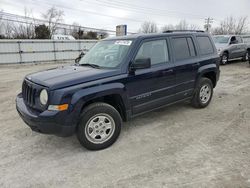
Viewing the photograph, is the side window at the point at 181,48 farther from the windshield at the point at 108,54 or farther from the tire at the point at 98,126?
the tire at the point at 98,126

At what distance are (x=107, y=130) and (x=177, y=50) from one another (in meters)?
2.27

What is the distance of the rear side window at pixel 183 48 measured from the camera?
4.14 metres

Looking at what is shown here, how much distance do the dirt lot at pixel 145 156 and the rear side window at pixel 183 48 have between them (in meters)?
1.40

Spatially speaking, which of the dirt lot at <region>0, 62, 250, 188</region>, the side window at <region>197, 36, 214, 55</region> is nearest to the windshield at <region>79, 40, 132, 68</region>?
the dirt lot at <region>0, 62, 250, 188</region>

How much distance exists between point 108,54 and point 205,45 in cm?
261

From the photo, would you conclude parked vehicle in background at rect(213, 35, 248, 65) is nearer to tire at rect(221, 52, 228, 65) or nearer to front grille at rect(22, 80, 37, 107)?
tire at rect(221, 52, 228, 65)

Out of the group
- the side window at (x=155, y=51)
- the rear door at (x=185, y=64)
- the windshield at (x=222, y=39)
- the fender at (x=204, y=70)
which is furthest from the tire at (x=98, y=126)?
the windshield at (x=222, y=39)

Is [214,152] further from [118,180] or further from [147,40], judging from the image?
[147,40]

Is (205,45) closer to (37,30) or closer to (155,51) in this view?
(155,51)

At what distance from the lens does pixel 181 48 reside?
4.25 meters

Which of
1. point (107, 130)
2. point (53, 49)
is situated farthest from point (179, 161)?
point (53, 49)

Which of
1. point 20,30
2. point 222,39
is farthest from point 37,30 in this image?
point 222,39

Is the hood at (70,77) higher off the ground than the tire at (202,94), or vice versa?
the hood at (70,77)

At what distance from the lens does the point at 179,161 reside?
2871mm
